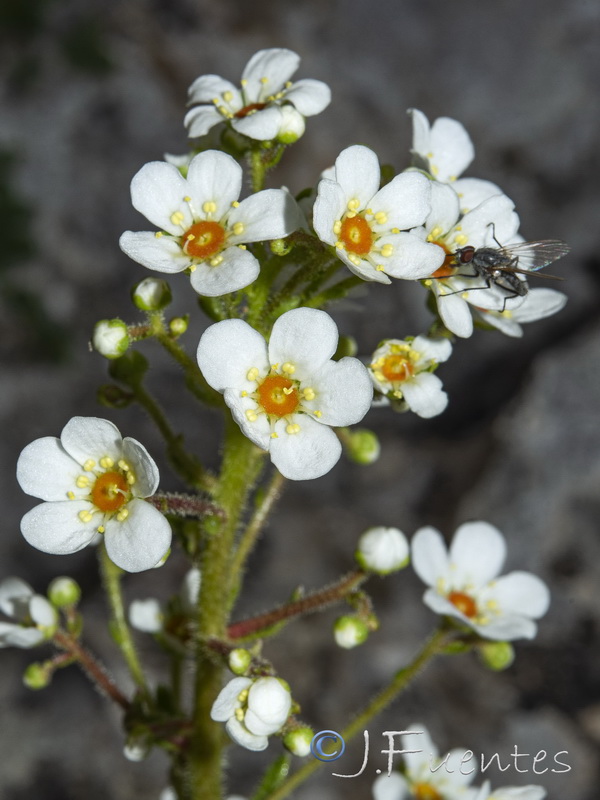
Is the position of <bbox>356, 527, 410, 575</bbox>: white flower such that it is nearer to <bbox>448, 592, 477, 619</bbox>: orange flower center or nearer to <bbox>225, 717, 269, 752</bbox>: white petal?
<bbox>448, 592, 477, 619</bbox>: orange flower center

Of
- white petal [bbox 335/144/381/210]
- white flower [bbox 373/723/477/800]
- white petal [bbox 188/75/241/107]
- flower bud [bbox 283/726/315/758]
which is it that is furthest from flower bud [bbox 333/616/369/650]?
white petal [bbox 188/75/241/107]

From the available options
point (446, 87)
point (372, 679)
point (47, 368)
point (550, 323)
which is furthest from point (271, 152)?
point (446, 87)

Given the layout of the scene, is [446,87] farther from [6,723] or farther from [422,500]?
[6,723]

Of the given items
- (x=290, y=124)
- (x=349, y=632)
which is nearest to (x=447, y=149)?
(x=290, y=124)

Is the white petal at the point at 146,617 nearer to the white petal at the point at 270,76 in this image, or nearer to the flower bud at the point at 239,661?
the flower bud at the point at 239,661

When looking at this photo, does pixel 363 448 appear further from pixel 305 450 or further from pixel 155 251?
pixel 155 251

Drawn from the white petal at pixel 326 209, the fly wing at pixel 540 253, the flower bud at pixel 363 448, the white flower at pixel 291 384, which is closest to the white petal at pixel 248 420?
the white flower at pixel 291 384
